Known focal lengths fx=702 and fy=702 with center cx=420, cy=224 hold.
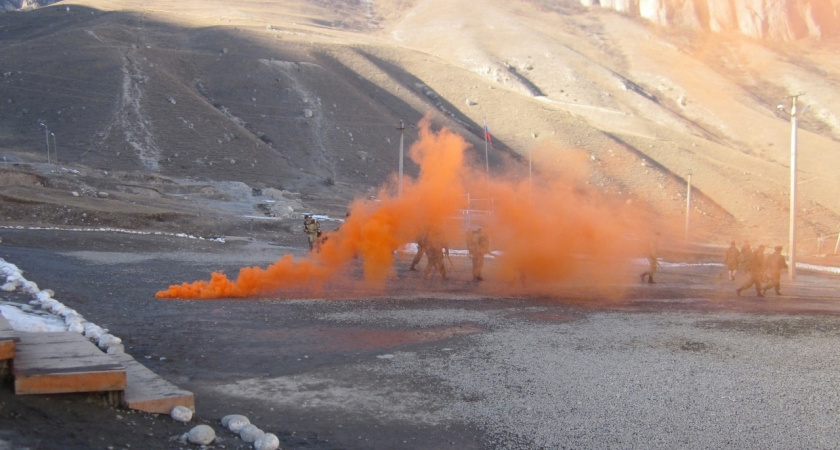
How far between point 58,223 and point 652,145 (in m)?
58.9

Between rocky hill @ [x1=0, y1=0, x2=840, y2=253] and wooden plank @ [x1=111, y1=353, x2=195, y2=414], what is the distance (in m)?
26.5

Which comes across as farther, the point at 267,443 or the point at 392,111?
the point at 392,111

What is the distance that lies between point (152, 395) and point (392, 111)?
2684 inches

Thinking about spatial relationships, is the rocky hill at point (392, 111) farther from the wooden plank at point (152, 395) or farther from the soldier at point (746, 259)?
the wooden plank at point (152, 395)

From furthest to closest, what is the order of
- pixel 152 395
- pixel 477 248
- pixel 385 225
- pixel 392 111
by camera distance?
pixel 392 111 → pixel 477 248 → pixel 385 225 → pixel 152 395

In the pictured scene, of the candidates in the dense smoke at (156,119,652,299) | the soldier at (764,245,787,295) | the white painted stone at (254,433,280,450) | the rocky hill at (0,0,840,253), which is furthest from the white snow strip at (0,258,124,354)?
the rocky hill at (0,0,840,253)

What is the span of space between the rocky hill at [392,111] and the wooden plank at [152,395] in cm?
2646

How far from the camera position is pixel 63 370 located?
6.82 meters

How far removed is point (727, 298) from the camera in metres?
20.9

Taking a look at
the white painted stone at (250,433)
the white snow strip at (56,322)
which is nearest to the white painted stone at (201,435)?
the white painted stone at (250,433)

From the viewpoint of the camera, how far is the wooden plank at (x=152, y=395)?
23.1ft

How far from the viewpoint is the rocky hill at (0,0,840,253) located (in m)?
55.9

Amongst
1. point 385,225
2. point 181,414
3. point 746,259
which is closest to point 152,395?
point 181,414

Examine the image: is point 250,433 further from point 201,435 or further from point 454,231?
point 454,231
